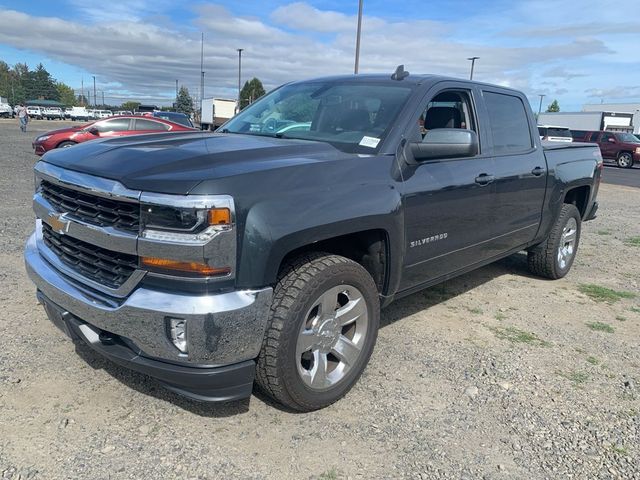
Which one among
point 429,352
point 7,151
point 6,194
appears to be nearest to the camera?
point 429,352

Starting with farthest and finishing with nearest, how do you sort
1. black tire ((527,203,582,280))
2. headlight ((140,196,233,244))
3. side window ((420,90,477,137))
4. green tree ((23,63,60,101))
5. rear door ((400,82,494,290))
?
green tree ((23,63,60,101))
black tire ((527,203,582,280))
side window ((420,90,477,137))
rear door ((400,82,494,290))
headlight ((140,196,233,244))

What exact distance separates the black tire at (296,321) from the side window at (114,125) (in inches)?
545

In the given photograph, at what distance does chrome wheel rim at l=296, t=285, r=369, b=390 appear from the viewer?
2.89 metres

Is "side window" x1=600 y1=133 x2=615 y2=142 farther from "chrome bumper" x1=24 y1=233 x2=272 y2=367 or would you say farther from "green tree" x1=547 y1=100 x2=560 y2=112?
"green tree" x1=547 y1=100 x2=560 y2=112

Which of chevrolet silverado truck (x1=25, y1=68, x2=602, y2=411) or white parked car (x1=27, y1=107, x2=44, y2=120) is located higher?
chevrolet silverado truck (x1=25, y1=68, x2=602, y2=411)

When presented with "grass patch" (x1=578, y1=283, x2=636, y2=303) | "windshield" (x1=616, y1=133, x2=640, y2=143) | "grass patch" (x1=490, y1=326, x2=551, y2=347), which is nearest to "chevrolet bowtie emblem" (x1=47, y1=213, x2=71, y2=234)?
"grass patch" (x1=490, y1=326, x2=551, y2=347)

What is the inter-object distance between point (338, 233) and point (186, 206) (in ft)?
2.85

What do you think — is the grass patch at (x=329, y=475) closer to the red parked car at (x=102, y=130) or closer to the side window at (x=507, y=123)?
the side window at (x=507, y=123)

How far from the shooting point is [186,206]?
7.74 ft

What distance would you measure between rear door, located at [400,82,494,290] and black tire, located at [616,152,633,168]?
26.1 metres

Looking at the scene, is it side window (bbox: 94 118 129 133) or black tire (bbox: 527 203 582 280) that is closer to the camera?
black tire (bbox: 527 203 582 280)

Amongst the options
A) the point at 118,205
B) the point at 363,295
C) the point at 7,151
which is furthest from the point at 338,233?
the point at 7,151

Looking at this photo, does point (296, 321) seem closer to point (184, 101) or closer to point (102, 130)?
point (102, 130)

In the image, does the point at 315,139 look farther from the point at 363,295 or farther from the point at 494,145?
the point at 494,145
